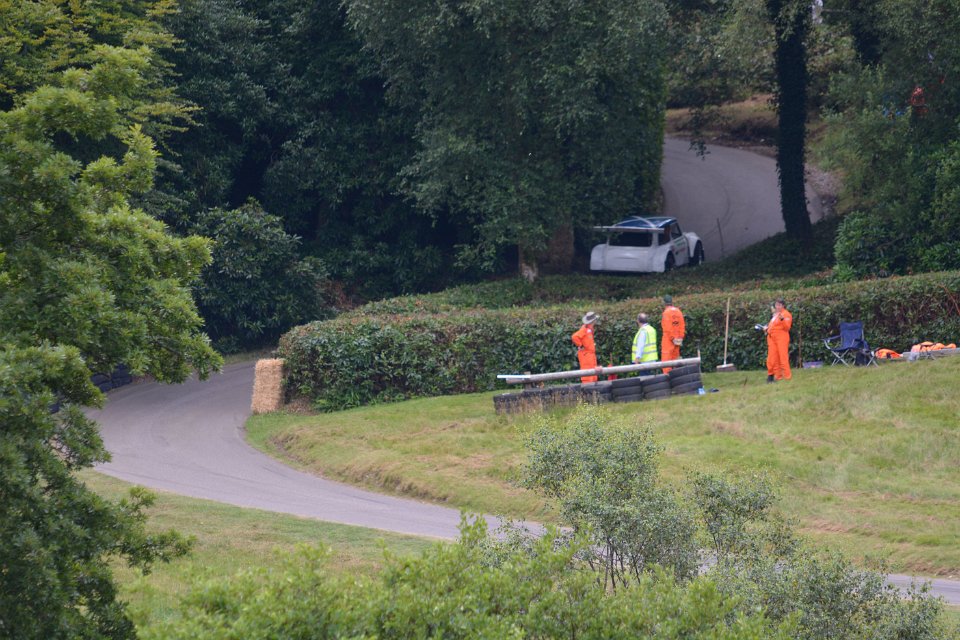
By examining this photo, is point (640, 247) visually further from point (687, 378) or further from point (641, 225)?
point (687, 378)

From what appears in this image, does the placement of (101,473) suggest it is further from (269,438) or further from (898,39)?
(898,39)

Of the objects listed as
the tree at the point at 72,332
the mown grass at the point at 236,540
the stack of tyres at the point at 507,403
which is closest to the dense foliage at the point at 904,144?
the stack of tyres at the point at 507,403

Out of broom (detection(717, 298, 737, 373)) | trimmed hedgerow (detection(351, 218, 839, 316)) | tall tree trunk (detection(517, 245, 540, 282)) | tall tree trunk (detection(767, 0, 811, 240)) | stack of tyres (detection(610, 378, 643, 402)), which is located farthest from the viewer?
tall tree trunk (detection(767, 0, 811, 240))

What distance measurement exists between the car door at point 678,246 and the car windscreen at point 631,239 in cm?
84

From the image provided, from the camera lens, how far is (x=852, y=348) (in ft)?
Answer: 68.0

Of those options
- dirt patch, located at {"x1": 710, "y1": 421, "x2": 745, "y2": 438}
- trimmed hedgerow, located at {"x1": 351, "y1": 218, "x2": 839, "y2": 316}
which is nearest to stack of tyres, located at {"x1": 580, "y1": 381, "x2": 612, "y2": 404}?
dirt patch, located at {"x1": 710, "y1": 421, "x2": 745, "y2": 438}

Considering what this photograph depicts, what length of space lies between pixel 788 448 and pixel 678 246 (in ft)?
65.1

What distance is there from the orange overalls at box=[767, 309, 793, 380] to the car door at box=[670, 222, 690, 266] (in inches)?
606

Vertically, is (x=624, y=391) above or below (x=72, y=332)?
below

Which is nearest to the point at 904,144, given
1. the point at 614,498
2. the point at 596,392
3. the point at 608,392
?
the point at 608,392

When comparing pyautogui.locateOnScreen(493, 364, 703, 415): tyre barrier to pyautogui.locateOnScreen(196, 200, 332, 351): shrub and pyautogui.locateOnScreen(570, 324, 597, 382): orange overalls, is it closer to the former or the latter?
pyautogui.locateOnScreen(570, 324, 597, 382): orange overalls

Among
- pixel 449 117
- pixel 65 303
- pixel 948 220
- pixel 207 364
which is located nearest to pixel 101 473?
pixel 207 364

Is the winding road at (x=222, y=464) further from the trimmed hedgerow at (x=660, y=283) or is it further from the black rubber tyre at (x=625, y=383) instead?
the trimmed hedgerow at (x=660, y=283)

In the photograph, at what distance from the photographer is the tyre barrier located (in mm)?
19062
